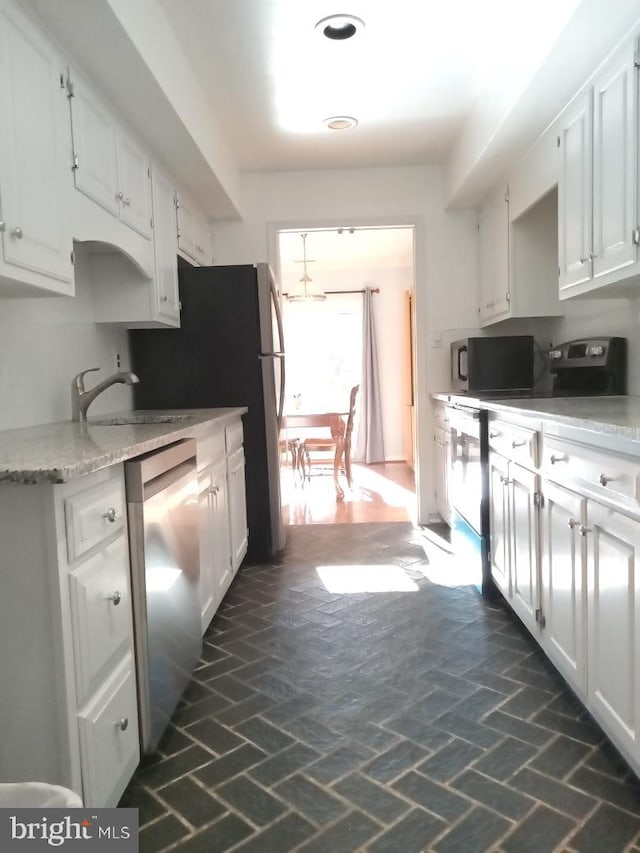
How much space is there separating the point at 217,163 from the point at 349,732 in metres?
2.84

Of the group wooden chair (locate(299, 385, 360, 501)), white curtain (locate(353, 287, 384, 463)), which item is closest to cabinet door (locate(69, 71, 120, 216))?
wooden chair (locate(299, 385, 360, 501))

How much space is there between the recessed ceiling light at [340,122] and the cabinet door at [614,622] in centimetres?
263

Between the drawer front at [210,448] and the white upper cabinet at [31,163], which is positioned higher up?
→ the white upper cabinet at [31,163]

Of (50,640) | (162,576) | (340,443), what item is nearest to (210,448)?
(162,576)

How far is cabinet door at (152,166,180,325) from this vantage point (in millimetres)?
2889

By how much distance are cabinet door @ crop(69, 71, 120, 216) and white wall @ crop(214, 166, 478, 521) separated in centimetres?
181

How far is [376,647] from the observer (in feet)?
7.64

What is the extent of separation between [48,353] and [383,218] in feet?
8.49

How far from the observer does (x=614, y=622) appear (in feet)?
4.82

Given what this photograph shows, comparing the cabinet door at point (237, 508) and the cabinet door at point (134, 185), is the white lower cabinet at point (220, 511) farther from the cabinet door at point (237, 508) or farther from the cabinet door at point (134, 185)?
the cabinet door at point (134, 185)

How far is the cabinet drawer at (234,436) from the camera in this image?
299 centimetres

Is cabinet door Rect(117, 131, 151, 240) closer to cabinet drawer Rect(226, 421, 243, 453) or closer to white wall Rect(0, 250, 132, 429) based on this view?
white wall Rect(0, 250, 132, 429)

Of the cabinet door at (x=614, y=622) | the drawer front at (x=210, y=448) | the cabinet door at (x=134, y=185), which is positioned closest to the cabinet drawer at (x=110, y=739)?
the drawer front at (x=210, y=448)

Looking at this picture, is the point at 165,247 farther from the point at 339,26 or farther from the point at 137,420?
the point at 339,26
